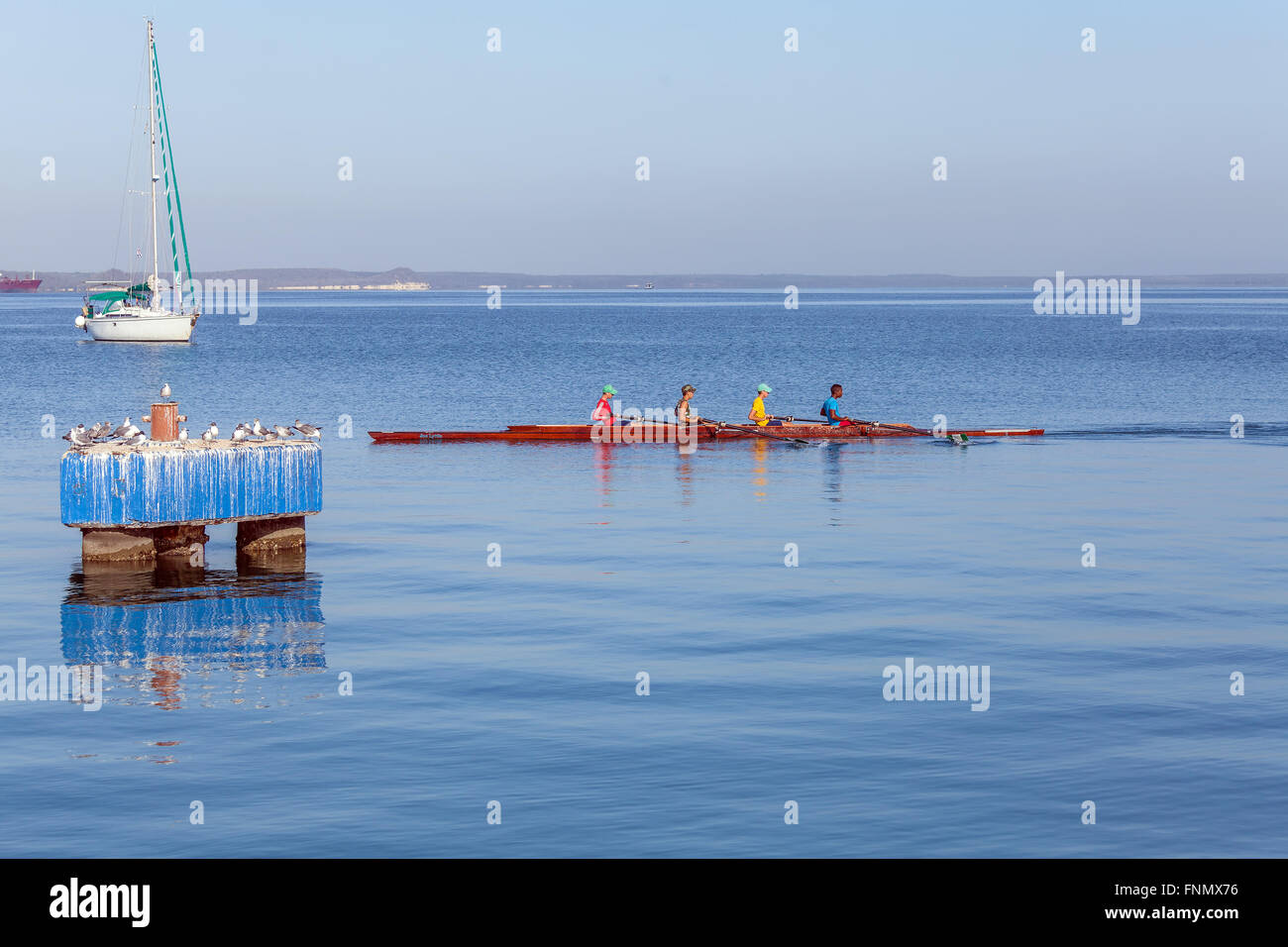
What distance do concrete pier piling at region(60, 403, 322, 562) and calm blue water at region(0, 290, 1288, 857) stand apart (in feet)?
2.32

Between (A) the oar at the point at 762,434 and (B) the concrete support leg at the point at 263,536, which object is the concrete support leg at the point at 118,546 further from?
(A) the oar at the point at 762,434

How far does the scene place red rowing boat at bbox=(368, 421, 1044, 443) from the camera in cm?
4531

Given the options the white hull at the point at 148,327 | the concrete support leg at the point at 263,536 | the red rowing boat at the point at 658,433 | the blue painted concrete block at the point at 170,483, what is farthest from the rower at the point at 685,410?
the white hull at the point at 148,327

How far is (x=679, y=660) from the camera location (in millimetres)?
18609

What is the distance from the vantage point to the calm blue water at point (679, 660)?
12.9 metres

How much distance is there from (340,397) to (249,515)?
158 feet

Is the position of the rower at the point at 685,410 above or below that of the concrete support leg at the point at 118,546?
above

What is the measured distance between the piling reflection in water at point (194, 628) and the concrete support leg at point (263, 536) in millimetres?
338

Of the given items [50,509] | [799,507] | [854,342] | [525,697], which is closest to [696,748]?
[525,697]

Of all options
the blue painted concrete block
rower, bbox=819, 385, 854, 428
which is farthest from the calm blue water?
rower, bbox=819, 385, 854, 428

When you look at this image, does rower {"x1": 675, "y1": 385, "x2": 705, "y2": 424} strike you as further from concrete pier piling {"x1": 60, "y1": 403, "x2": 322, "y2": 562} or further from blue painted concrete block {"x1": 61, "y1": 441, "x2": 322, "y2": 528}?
blue painted concrete block {"x1": 61, "y1": 441, "x2": 322, "y2": 528}

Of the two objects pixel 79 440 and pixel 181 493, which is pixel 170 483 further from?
pixel 79 440

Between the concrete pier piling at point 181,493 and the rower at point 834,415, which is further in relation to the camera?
the rower at point 834,415
